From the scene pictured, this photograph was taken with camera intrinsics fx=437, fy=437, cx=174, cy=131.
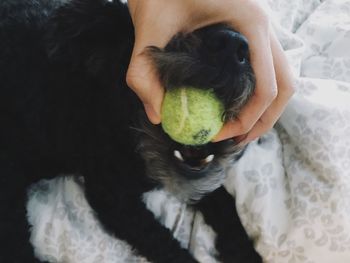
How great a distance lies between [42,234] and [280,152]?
0.59 meters

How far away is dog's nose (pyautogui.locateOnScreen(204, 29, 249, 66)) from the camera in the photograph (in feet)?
2.07

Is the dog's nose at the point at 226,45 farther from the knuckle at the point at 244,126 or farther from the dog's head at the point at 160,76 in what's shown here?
the knuckle at the point at 244,126

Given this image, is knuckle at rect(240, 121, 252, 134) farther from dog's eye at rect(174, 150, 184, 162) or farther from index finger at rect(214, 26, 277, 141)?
dog's eye at rect(174, 150, 184, 162)

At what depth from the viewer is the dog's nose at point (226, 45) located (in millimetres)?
630

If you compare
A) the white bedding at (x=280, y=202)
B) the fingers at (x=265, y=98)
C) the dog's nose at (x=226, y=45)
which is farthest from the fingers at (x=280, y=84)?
the white bedding at (x=280, y=202)

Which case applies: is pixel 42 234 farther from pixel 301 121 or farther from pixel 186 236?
pixel 301 121

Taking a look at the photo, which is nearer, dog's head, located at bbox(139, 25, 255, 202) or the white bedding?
dog's head, located at bbox(139, 25, 255, 202)

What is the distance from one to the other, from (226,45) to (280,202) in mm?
483

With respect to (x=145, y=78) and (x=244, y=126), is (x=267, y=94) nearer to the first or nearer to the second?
(x=244, y=126)

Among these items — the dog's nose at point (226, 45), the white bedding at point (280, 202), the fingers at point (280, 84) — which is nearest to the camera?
the dog's nose at point (226, 45)

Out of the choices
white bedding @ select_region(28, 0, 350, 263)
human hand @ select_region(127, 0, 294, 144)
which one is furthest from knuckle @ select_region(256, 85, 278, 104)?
white bedding @ select_region(28, 0, 350, 263)

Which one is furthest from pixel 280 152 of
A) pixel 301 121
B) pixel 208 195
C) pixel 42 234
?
pixel 42 234

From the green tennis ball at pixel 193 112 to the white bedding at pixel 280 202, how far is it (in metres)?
0.35

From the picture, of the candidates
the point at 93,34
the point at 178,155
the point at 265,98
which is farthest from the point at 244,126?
the point at 93,34
